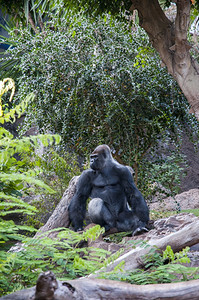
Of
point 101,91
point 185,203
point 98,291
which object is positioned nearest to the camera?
point 98,291

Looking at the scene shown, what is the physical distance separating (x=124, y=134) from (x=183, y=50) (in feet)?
6.91

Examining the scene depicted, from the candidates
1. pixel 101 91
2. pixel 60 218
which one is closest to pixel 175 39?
pixel 101 91

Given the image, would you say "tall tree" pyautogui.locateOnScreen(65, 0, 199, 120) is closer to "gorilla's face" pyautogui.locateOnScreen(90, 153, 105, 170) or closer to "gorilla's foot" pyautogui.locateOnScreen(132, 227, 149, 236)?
"gorilla's face" pyautogui.locateOnScreen(90, 153, 105, 170)

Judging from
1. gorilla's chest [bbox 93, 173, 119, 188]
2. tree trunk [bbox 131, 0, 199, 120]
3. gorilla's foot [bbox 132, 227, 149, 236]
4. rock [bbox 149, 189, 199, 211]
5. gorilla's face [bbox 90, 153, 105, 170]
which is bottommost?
rock [bbox 149, 189, 199, 211]

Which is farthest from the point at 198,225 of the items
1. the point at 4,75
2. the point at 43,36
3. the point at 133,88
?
the point at 4,75

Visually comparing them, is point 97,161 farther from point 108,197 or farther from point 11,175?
point 11,175

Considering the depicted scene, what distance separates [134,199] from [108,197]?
291mm

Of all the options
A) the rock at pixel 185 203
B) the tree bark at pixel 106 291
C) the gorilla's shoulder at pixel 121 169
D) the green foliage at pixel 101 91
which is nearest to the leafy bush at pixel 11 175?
the tree bark at pixel 106 291

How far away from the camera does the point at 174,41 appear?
18.2ft

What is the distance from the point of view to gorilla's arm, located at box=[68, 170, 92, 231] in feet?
13.4

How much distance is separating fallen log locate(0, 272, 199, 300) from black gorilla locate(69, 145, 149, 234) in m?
2.35

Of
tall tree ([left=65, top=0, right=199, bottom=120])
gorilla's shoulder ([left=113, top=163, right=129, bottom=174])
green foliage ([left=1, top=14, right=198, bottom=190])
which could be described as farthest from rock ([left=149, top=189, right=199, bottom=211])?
gorilla's shoulder ([left=113, top=163, right=129, bottom=174])

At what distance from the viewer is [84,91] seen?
22.5 feet

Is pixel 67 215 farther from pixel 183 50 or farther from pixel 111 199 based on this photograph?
pixel 183 50
